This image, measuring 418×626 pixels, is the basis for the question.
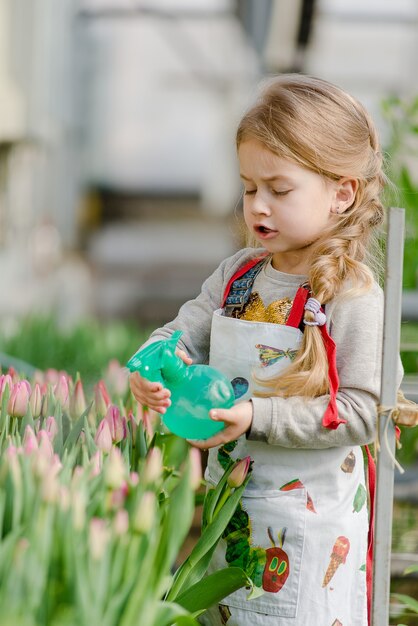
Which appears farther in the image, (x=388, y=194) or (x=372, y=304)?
(x=388, y=194)

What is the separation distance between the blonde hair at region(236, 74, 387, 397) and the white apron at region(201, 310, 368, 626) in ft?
0.22

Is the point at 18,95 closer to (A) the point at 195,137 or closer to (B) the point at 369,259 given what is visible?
(B) the point at 369,259

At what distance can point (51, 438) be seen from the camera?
1.65 m

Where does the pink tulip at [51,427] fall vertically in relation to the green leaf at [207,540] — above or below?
above

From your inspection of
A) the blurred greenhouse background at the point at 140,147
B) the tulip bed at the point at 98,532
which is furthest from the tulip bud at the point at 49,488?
the blurred greenhouse background at the point at 140,147

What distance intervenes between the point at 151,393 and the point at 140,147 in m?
34.5

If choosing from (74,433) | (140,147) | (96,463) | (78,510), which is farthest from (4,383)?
(140,147)

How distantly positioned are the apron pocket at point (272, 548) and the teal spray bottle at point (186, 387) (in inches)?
7.3

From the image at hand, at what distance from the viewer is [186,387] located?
161 cm

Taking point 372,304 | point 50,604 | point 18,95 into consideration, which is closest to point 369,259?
point 372,304

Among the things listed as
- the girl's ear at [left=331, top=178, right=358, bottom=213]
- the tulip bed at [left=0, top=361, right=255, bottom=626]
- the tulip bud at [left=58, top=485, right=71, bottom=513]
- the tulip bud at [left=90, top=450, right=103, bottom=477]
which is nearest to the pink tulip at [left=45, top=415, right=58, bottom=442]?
the tulip bed at [left=0, top=361, right=255, bottom=626]

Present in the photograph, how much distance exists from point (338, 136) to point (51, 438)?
25.6 inches

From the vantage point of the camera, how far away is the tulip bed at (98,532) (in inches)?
49.6

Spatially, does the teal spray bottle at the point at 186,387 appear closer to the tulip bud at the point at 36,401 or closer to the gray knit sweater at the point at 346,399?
the gray knit sweater at the point at 346,399
